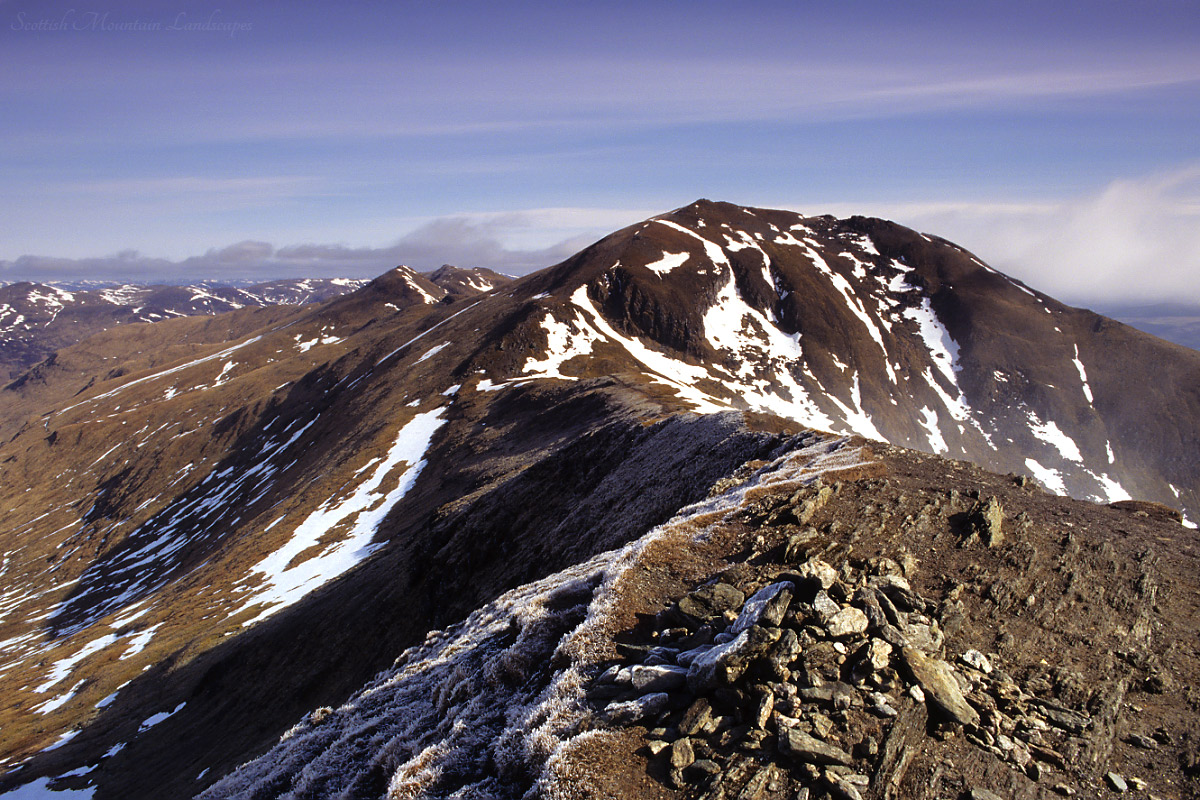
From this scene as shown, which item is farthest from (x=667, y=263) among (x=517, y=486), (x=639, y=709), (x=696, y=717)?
(x=696, y=717)

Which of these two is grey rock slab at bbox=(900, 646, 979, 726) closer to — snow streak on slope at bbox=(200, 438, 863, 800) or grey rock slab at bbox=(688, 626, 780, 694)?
grey rock slab at bbox=(688, 626, 780, 694)

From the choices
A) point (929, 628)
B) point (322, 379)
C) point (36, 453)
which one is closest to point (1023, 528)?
point (929, 628)

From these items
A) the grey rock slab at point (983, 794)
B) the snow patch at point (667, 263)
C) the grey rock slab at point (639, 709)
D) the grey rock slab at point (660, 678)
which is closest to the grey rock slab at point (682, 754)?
the grey rock slab at point (639, 709)

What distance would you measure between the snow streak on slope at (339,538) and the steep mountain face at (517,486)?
465 mm

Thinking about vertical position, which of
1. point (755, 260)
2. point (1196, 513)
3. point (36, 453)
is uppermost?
→ point (755, 260)

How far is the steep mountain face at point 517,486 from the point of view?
17.8 m

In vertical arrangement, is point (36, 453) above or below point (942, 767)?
below

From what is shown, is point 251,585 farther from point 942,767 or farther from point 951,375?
point 951,375

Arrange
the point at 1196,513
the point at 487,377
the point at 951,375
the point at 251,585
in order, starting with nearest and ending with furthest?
the point at 251,585
the point at 487,377
the point at 1196,513
the point at 951,375

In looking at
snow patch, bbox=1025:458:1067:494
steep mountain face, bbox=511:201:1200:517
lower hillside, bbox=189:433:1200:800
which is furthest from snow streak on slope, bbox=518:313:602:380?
snow patch, bbox=1025:458:1067:494

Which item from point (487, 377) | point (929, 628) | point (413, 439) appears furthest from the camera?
point (487, 377)

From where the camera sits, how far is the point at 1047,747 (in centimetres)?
1128

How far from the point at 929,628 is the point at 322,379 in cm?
16281

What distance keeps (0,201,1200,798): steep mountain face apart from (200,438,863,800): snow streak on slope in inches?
4.1
